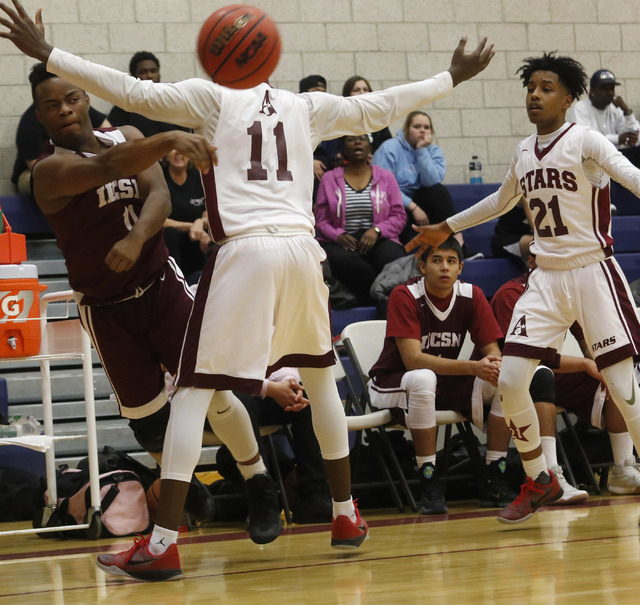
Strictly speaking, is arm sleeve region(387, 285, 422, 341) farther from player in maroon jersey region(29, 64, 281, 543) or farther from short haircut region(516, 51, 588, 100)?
player in maroon jersey region(29, 64, 281, 543)

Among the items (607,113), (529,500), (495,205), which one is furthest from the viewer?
(607,113)

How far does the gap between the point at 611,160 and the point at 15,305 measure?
285cm

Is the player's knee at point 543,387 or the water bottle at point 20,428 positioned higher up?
the water bottle at point 20,428

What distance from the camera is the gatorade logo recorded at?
483cm

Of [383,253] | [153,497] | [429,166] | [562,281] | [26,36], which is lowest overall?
[153,497]

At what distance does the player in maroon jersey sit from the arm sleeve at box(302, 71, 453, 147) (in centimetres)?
71

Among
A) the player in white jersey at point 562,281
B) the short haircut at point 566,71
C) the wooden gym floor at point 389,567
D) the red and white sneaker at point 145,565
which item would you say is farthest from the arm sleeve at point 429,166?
the red and white sneaker at point 145,565

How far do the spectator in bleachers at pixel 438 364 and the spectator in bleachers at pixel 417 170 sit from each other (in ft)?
8.24

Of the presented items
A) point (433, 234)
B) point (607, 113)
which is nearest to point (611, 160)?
point (433, 234)

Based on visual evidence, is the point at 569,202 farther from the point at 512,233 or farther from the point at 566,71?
the point at 512,233

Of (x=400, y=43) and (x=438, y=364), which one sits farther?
(x=400, y=43)

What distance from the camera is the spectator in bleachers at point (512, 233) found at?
823 cm

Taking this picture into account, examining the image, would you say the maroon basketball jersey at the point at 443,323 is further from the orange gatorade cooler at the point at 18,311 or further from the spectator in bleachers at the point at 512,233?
the spectator in bleachers at the point at 512,233

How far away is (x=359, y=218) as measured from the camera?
Result: 26.2ft
